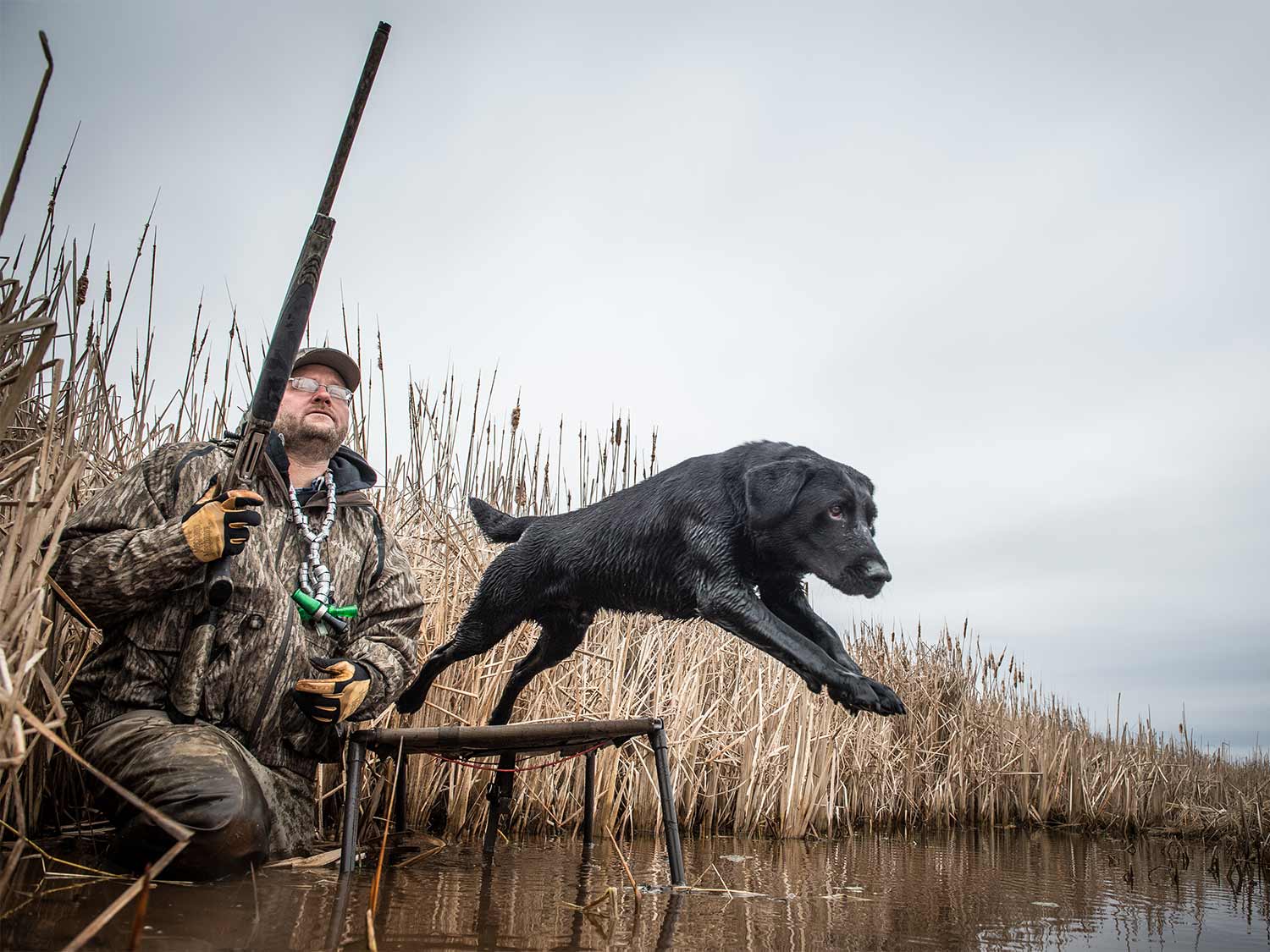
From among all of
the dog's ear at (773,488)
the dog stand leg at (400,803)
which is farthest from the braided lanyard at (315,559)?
the dog's ear at (773,488)

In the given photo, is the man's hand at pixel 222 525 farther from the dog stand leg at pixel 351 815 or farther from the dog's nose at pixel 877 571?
the dog's nose at pixel 877 571

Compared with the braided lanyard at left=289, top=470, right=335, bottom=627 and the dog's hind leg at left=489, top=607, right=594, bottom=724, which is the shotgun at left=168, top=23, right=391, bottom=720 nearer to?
the braided lanyard at left=289, top=470, right=335, bottom=627

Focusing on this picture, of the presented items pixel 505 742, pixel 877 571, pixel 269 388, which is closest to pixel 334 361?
pixel 269 388

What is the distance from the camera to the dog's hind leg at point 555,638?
3.69 m

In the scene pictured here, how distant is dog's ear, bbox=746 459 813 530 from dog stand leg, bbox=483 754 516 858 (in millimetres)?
1882

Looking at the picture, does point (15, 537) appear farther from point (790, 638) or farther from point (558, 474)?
point (558, 474)

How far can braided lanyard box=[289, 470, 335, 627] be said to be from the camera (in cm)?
377

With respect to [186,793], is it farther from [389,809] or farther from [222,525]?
[389,809]

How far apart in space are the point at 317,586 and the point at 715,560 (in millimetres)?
1740

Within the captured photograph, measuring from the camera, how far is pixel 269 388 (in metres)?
3.28

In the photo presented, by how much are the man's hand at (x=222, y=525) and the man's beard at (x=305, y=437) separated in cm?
82

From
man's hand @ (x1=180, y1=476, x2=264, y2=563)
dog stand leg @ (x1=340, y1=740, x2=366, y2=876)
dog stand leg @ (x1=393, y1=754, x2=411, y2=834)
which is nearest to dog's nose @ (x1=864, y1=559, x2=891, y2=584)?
dog stand leg @ (x1=340, y1=740, x2=366, y2=876)

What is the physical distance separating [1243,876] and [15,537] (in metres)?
6.62

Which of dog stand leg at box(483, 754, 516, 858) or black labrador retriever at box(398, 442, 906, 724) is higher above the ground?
black labrador retriever at box(398, 442, 906, 724)
